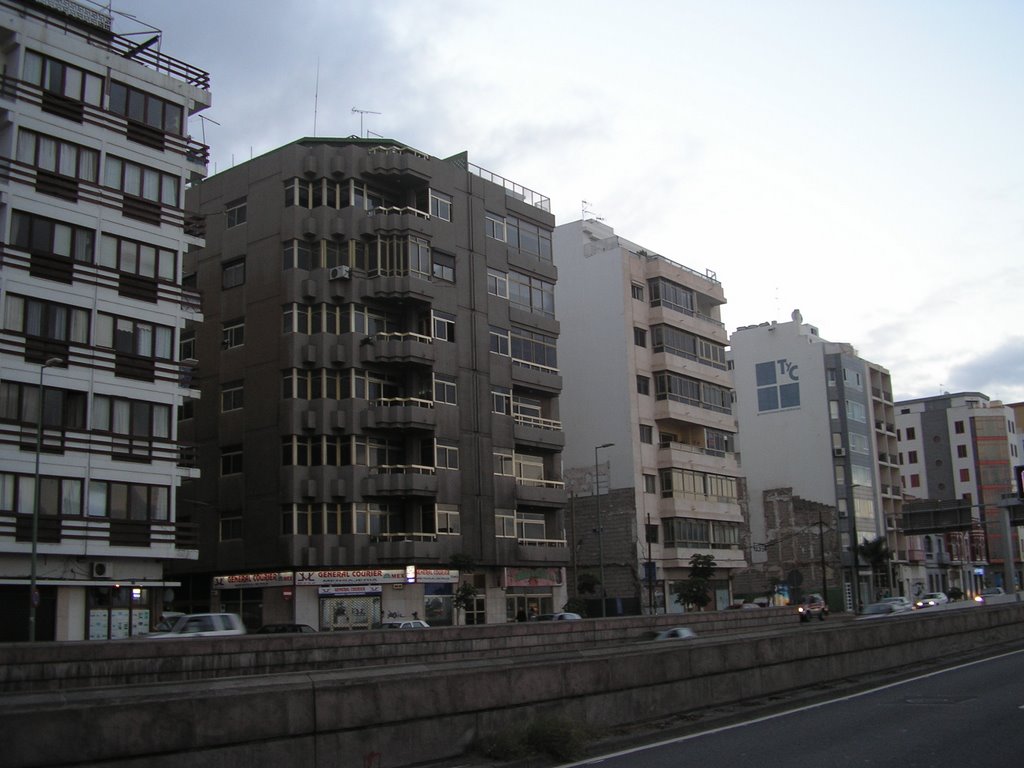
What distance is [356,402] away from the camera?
185ft

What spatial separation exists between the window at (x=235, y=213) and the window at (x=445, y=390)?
13.8 metres

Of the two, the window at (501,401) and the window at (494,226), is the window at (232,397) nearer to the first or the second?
the window at (501,401)

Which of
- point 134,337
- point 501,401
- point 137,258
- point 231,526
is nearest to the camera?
point 134,337

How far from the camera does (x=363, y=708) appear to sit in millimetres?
12133

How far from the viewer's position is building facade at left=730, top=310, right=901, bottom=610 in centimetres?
9766

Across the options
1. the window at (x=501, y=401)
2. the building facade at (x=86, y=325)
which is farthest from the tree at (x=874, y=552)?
the building facade at (x=86, y=325)

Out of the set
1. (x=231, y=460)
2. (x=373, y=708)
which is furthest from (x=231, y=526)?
(x=373, y=708)

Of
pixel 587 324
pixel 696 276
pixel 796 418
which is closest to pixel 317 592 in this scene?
pixel 587 324

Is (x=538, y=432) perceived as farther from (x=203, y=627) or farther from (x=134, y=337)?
(x=203, y=627)

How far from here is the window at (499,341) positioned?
63812mm

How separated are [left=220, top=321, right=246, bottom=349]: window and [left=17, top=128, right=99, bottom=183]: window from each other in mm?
15123

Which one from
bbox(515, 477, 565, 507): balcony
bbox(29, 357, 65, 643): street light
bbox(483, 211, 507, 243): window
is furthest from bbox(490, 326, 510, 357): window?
bbox(29, 357, 65, 643): street light

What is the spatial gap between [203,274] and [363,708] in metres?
52.7

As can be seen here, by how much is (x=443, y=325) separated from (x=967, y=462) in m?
99.6
